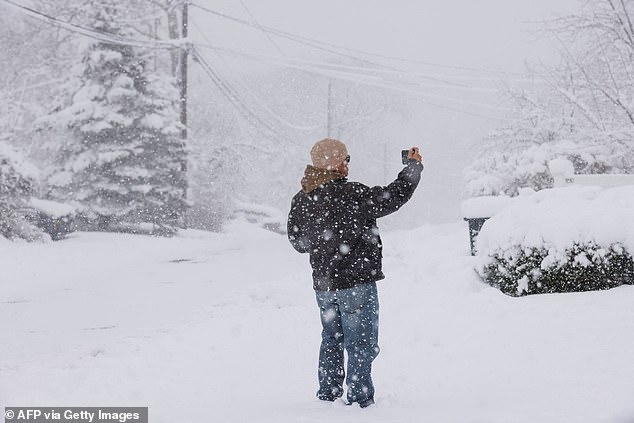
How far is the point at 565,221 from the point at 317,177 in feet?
12.9

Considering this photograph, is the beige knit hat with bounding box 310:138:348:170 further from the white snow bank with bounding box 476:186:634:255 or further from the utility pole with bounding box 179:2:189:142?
the utility pole with bounding box 179:2:189:142

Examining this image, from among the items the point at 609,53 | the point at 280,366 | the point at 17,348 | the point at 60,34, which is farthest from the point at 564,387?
the point at 60,34

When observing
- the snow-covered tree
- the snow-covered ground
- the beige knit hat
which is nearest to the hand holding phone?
the beige knit hat

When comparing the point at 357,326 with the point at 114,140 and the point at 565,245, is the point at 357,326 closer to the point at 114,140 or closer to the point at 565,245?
the point at 565,245

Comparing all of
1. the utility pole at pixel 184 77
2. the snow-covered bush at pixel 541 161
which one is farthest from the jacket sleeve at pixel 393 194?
the utility pole at pixel 184 77

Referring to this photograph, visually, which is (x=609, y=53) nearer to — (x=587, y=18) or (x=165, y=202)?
(x=587, y=18)

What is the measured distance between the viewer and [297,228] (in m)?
4.13

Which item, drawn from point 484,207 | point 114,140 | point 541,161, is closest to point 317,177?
point 484,207

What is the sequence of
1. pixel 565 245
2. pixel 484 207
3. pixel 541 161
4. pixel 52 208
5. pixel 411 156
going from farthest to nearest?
pixel 52 208 → pixel 541 161 → pixel 484 207 → pixel 565 245 → pixel 411 156

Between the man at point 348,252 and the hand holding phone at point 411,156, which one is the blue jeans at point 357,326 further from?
the hand holding phone at point 411,156

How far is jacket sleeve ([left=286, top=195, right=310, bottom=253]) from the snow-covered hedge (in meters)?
3.64

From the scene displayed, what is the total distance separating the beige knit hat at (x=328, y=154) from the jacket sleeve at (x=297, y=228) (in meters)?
0.30

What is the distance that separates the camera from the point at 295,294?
8.82m

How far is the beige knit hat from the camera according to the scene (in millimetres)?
3930
